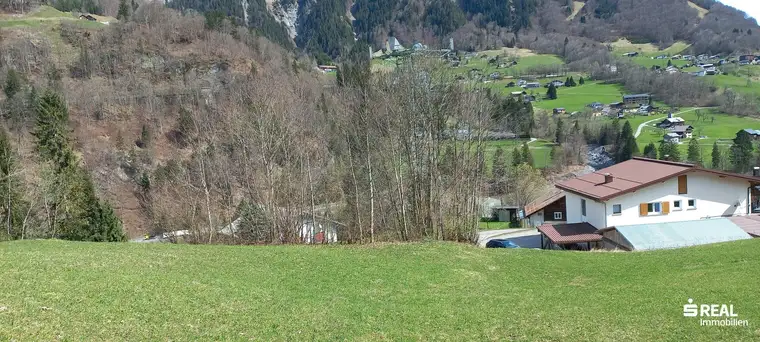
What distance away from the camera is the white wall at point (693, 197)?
31688 millimetres

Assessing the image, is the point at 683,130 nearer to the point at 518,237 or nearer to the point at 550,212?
the point at 550,212

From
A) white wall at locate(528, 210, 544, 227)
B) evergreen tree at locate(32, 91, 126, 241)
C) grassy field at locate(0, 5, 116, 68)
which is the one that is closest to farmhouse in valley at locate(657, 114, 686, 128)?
white wall at locate(528, 210, 544, 227)

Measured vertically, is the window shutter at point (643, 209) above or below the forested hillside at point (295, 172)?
below

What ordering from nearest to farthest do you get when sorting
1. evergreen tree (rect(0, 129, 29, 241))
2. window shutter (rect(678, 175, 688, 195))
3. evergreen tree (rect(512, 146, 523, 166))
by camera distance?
1. window shutter (rect(678, 175, 688, 195))
2. evergreen tree (rect(0, 129, 29, 241))
3. evergreen tree (rect(512, 146, 523, 166))

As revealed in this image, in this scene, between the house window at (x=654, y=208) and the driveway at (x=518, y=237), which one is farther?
the driveway at (x=518, y=237)

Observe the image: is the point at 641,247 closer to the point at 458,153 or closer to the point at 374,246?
the point at 458,153

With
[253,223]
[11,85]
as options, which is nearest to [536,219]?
[253,223]

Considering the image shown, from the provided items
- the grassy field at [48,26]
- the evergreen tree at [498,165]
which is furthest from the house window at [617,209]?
the grassy field at [48,26]

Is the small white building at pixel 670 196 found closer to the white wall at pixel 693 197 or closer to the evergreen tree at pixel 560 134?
the white wall at pixel 693 197

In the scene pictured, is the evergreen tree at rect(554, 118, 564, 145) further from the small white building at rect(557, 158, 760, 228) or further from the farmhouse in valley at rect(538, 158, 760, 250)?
the small white building at rect(557, 158, 760, 228)

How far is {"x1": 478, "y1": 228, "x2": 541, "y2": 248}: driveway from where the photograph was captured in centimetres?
3672

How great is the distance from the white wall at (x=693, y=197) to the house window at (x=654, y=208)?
0.25m

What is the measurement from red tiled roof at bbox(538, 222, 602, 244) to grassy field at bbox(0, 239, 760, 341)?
1159 centimetres

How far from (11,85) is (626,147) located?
280ft
